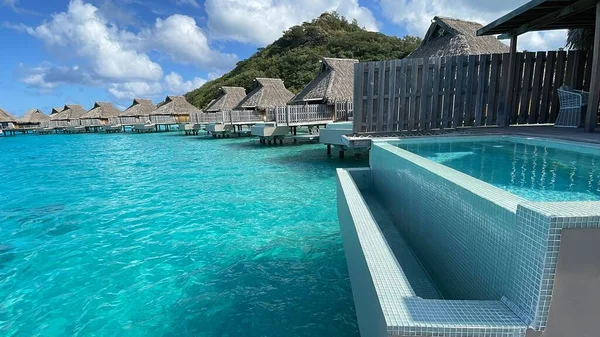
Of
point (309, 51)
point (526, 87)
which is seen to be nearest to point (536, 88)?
point (526, 87)

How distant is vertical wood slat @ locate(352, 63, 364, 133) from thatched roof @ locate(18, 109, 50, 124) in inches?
2293

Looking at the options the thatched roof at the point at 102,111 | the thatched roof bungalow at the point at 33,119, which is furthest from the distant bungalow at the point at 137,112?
the thatched roof bungalow at the point at 33,119

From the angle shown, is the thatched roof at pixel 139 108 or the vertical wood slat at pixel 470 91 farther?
the thatched roof at pixel 139 108

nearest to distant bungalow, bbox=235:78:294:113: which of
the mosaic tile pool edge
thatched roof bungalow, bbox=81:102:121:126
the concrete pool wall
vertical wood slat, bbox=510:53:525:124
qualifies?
vertical wood slat, bbox=510:53:525:124

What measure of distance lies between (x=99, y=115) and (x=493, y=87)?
5455 centimetres

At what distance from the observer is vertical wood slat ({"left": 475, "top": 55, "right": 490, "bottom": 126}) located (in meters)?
7.82

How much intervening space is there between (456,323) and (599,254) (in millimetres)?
680

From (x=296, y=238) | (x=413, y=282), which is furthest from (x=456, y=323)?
(x=296, y=238)

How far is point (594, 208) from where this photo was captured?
1429mm

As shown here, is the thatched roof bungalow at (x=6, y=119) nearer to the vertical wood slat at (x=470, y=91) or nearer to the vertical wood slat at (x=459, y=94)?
the vertical wood slat at (x=459, y=94)

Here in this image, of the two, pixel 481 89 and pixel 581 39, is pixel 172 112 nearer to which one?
pixel 481 89

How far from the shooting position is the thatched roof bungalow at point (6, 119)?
46844 millimetres

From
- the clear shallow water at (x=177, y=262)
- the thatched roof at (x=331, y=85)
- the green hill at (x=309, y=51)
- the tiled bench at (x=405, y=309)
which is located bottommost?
the clear shallow water at (x=177, y=262)

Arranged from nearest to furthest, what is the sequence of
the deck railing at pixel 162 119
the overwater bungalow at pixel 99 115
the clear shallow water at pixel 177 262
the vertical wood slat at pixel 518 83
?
the clear shallow water at pixel 177 262 → the vertical wood slat at pixel 518 83 → the deck railing at pixel 162 119 → the overwater bungalow at pixel 99 115
